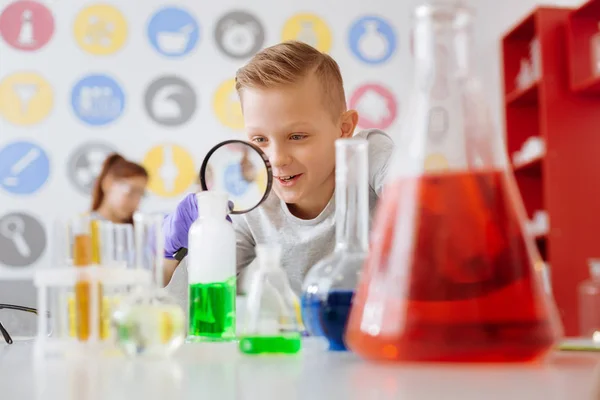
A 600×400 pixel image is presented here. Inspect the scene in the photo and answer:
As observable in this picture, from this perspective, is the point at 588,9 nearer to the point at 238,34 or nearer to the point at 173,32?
the point at 238,34

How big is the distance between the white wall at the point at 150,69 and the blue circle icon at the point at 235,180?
99.2 inches

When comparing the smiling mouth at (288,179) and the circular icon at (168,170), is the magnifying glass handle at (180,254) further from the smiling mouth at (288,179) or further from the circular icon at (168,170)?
the circular icon at (168,170)

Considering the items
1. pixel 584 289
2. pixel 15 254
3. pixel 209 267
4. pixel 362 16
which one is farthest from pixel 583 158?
pixel 209 267

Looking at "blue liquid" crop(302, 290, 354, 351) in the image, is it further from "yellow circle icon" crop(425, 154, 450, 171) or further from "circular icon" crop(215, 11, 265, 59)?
"circular icon" crop(215, 11, 265, 59)

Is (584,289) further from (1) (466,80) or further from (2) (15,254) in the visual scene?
(1) (466,80)

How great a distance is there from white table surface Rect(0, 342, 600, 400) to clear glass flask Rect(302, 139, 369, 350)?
6cm

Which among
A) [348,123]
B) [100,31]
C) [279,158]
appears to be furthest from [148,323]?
[100,31]

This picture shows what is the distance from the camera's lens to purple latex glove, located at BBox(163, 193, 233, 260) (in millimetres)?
1024

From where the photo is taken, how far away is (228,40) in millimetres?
3676

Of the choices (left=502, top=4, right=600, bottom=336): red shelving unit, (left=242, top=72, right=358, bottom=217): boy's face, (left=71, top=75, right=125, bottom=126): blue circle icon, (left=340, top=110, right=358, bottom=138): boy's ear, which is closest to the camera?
(left=242, top=72, right=358, bottom=217): boy's face

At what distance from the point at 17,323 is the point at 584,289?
267 centimetres

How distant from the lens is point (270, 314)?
A: 22.2 inches

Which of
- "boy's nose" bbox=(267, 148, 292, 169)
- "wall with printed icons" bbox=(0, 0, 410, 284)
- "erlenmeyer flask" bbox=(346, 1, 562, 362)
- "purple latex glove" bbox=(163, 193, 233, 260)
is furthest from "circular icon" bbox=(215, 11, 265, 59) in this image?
"erlenmeyer flask" bbox=(346, 1, 562, 362)

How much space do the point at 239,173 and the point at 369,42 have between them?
292 cm
